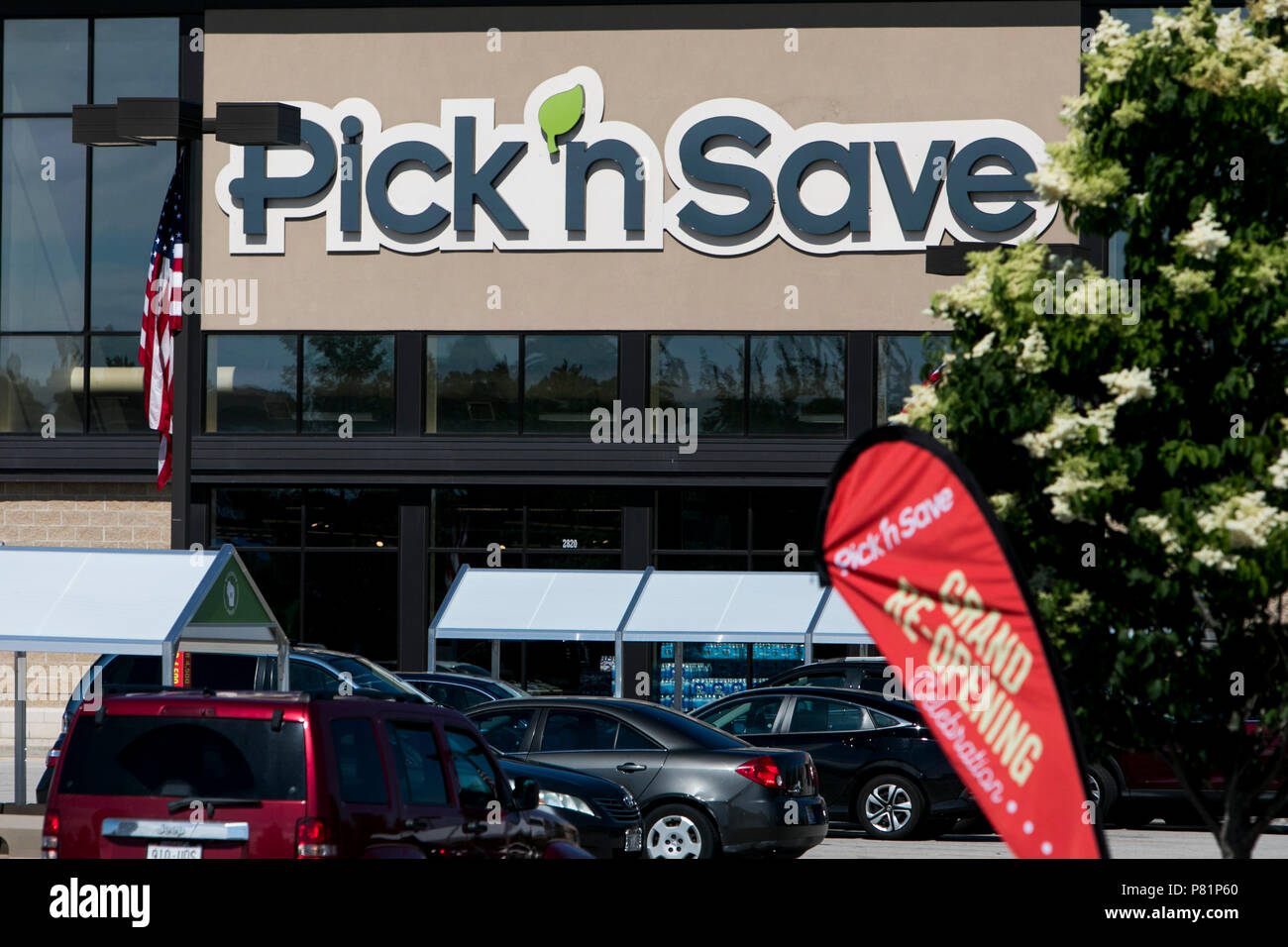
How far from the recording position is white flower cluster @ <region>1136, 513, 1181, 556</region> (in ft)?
24.3

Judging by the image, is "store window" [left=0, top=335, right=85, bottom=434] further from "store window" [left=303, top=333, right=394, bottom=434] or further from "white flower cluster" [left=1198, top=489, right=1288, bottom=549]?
"white flower cluster" [left=1198, top=489, right=1288, bottom=549]

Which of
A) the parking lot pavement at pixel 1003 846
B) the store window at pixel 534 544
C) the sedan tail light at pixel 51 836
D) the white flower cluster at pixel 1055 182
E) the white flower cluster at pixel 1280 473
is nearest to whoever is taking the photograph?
the white flower cluster at pixel 1280 473

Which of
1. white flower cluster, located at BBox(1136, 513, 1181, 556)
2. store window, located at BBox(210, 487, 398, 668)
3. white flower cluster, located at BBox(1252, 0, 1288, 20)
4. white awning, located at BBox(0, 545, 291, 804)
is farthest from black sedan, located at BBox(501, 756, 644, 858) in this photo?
store window, located at BBox(210, 487, 398, 668)

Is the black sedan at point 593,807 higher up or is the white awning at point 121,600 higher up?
the white awning at point 121,600

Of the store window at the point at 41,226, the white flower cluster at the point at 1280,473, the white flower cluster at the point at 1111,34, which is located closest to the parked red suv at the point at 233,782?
the white flower cluster at the point at 1280,473

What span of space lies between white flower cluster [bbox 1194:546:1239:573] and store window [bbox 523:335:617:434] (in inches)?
870

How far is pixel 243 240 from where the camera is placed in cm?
2945

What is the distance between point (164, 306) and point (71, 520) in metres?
12.9

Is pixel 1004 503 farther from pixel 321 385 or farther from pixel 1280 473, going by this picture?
pixel 321 385

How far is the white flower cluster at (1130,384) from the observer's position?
296 inches

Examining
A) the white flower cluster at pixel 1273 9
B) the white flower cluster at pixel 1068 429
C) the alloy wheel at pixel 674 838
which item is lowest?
the alloy wheel at pixel 674 838

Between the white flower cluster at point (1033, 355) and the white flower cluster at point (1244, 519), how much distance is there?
100cm

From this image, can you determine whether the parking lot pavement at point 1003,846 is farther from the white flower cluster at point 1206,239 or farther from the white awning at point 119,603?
the white flower cluster at point 1206,239
